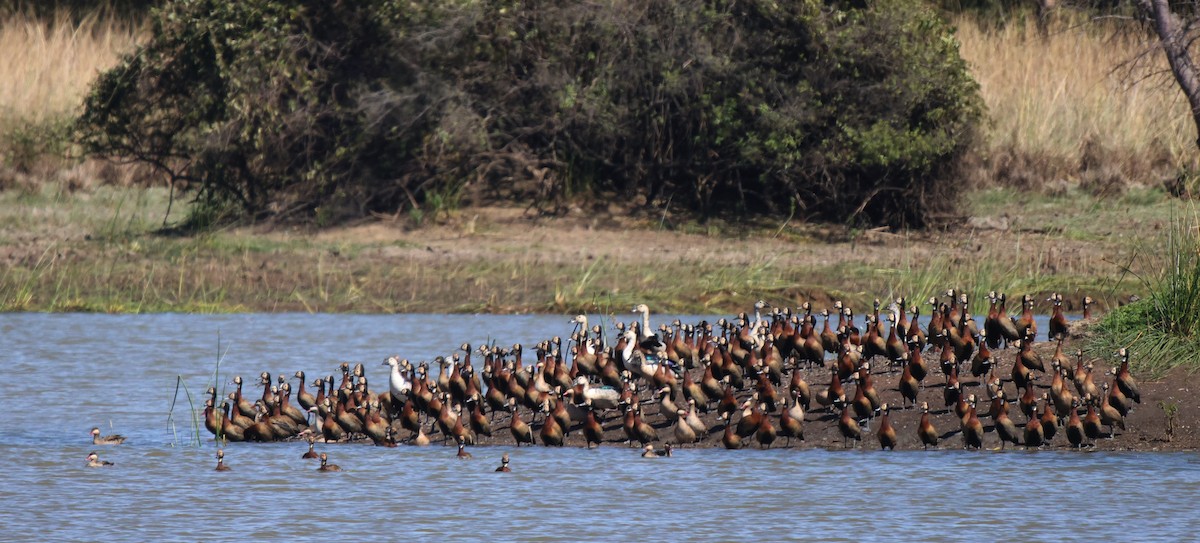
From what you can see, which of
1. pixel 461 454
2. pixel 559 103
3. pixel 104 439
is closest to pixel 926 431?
pixel 461 454

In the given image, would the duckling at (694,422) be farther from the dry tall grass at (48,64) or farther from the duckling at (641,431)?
the dry tall grass at (48,64)

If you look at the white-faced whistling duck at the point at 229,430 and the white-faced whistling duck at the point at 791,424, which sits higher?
the white-faced whistling duck at the point at 791,424

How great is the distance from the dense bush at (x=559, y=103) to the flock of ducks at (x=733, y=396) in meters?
9.28

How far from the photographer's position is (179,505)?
39.8 ft

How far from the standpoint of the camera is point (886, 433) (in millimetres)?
13578

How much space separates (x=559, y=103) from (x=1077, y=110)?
8.83 m

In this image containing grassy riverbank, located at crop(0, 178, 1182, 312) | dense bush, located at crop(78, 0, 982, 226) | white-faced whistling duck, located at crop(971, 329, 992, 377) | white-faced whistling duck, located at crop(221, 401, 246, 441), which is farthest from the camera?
dense bush, located at crop(78, 0, 982, 226)

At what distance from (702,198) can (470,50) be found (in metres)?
3.76

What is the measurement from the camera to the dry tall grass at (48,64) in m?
30.9

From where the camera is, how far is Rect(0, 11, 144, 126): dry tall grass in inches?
1217

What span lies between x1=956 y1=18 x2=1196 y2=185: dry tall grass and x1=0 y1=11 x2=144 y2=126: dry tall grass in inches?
532

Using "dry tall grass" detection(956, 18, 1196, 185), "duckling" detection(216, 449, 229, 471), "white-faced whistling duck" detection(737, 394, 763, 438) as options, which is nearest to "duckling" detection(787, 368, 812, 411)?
"white-faced whistling duck" detection(737, 394, 763, 438)

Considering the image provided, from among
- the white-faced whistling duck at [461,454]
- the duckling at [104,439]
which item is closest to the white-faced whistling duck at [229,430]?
the duckling at [104,439]

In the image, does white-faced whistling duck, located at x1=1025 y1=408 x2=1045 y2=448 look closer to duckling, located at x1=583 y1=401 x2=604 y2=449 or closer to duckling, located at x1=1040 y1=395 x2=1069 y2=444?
duckling, located at x1=1040 y1=395 x2=1069 y2=444
